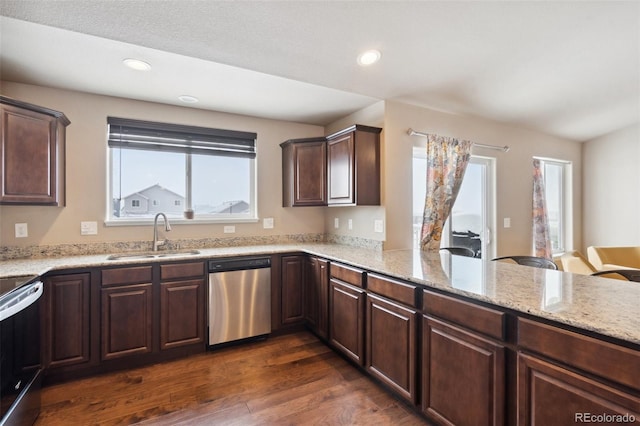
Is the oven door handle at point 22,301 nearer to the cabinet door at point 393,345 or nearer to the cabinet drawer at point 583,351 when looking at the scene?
the cabinet door at point 393,345

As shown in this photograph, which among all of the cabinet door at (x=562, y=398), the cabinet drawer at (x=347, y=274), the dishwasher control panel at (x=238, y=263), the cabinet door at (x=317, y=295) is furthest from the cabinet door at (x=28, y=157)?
the cabinet door at (x=562, y=398)

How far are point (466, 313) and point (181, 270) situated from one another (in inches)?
89.3

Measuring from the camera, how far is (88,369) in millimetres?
2408

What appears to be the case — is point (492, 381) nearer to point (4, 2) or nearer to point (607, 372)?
point (607, 372)

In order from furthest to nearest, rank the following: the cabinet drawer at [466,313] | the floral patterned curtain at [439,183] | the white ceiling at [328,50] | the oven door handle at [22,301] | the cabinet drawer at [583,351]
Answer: the floral patterned curtain at [439,183] → the white ceiling at [328,50] → the oven door handle at [22,301] → the cabinet drawer at [466,313] → the cabinet drawer at [583,351]

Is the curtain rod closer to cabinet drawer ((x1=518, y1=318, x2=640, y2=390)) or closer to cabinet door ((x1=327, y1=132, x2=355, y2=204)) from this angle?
cabinet door ((x1=327, y1=132, x2=355, y2=204))

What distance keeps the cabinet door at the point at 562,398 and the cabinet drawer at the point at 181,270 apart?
2431 mm

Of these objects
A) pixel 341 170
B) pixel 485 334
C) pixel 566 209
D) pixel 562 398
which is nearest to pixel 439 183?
pixel 341 170

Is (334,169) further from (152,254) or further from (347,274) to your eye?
(152,254)

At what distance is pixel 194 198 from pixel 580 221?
568cm

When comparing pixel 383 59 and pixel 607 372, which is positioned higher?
pixel 383 59

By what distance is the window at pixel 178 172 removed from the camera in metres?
3.05

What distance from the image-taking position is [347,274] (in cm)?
250

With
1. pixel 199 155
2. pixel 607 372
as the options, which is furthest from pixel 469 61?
pixel 199 155
